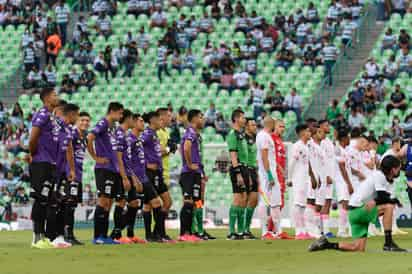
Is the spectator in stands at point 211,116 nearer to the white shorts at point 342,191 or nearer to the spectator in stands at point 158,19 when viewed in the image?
the spectator in stands at point 158,19

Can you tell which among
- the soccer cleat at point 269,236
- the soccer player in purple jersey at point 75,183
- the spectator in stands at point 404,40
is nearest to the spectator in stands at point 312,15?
the spectator in stands at point 404,40

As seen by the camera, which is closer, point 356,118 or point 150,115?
point 150,115

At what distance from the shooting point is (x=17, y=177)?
4012 centimetres

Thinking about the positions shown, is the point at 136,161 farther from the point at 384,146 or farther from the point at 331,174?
the point at 384,146

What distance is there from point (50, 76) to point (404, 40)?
14.2 m

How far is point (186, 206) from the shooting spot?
23.5 meters

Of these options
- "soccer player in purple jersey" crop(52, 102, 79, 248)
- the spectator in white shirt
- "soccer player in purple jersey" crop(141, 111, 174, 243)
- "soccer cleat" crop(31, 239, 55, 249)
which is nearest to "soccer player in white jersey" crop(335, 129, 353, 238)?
"soccer player in purple jersey" crop(141, 111, 174, 243)

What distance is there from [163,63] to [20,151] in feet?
21.8

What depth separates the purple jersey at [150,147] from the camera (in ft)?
76.2

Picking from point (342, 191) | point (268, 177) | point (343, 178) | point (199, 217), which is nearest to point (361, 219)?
point (268, 177)

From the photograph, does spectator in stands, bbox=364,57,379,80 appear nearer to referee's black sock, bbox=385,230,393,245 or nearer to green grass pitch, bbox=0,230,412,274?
green grass pitch, bbox=0,230,412,274

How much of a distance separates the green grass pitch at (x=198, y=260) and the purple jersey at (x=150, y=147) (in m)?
2.41

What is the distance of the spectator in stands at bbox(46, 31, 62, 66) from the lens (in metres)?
47.3

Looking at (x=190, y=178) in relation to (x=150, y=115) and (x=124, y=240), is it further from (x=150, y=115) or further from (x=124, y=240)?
(x=124, y=240)
